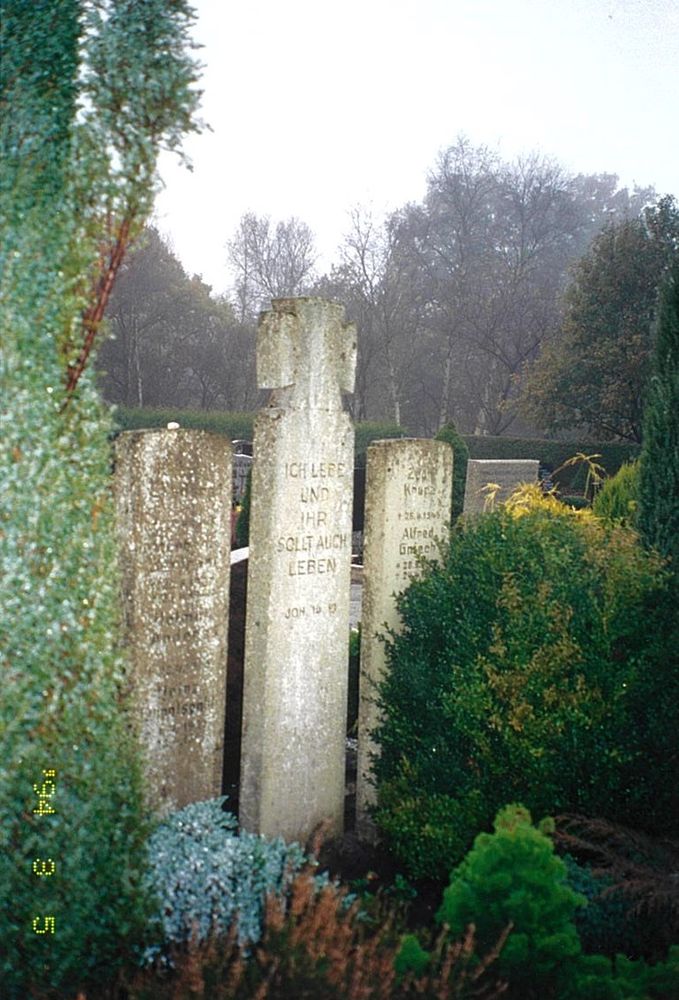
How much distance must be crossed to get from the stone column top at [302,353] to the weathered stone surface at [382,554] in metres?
0.68

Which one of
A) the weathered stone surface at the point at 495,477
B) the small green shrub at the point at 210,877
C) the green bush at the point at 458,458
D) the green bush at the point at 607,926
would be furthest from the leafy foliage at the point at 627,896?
the green bush at the point at 458,458

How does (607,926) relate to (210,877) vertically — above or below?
below

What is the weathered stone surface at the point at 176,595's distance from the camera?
475 centimetres

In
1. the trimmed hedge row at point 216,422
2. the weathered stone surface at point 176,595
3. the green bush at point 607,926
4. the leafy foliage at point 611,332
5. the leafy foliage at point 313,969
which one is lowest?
the green bush at point 607,926

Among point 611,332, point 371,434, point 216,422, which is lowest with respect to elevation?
point 371,434

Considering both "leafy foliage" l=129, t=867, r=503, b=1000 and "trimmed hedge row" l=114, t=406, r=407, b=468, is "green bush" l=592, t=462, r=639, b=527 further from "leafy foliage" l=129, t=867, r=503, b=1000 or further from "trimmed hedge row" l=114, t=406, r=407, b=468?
"trimmed hedge row" l=114, t=406, r=407, b=468

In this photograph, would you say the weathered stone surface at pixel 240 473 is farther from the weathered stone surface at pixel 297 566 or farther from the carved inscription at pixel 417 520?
the weathered stone surface at pixel 297 566

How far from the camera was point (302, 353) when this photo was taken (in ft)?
18.4

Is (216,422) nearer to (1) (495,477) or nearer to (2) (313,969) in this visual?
(1) (495,477)

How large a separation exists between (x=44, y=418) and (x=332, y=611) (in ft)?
8.19

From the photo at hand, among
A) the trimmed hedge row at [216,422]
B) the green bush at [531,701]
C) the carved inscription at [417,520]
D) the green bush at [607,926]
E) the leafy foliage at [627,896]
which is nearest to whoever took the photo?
the leafy foliage at [627,896]

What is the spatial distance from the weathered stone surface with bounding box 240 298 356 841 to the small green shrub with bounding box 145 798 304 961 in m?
1.19

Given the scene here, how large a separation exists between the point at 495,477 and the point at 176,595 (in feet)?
Result: 41.0
